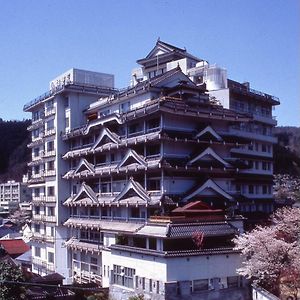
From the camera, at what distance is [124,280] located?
35781mm

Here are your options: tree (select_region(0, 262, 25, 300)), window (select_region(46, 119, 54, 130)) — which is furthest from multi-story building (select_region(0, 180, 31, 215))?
tree (select_region(0, 262, 25, 300))

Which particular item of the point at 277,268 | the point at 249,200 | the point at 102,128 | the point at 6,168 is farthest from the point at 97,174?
the point at 6,168

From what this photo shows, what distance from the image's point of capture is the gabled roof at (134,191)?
3792cm

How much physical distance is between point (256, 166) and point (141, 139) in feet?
60.5

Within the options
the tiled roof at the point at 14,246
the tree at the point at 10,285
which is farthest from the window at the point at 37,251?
the tree at the point at 10,285

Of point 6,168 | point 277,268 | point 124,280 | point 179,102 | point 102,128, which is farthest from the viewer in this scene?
point 6,168

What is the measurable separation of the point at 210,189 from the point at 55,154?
22.5 metres

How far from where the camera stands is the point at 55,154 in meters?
53.4

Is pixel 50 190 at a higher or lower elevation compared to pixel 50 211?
higher

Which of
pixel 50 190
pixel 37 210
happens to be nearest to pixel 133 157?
pixel 50 190

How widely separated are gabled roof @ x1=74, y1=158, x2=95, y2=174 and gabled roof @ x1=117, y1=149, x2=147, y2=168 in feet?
20.7

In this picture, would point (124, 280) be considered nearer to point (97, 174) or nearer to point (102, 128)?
point (97, 174)

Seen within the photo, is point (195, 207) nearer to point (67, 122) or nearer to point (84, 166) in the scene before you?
point (84, 166)

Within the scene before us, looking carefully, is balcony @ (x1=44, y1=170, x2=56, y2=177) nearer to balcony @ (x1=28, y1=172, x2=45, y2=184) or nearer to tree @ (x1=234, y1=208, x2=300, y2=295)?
balcony @ (x1=28, y1=172, x2=45, y2=184)
